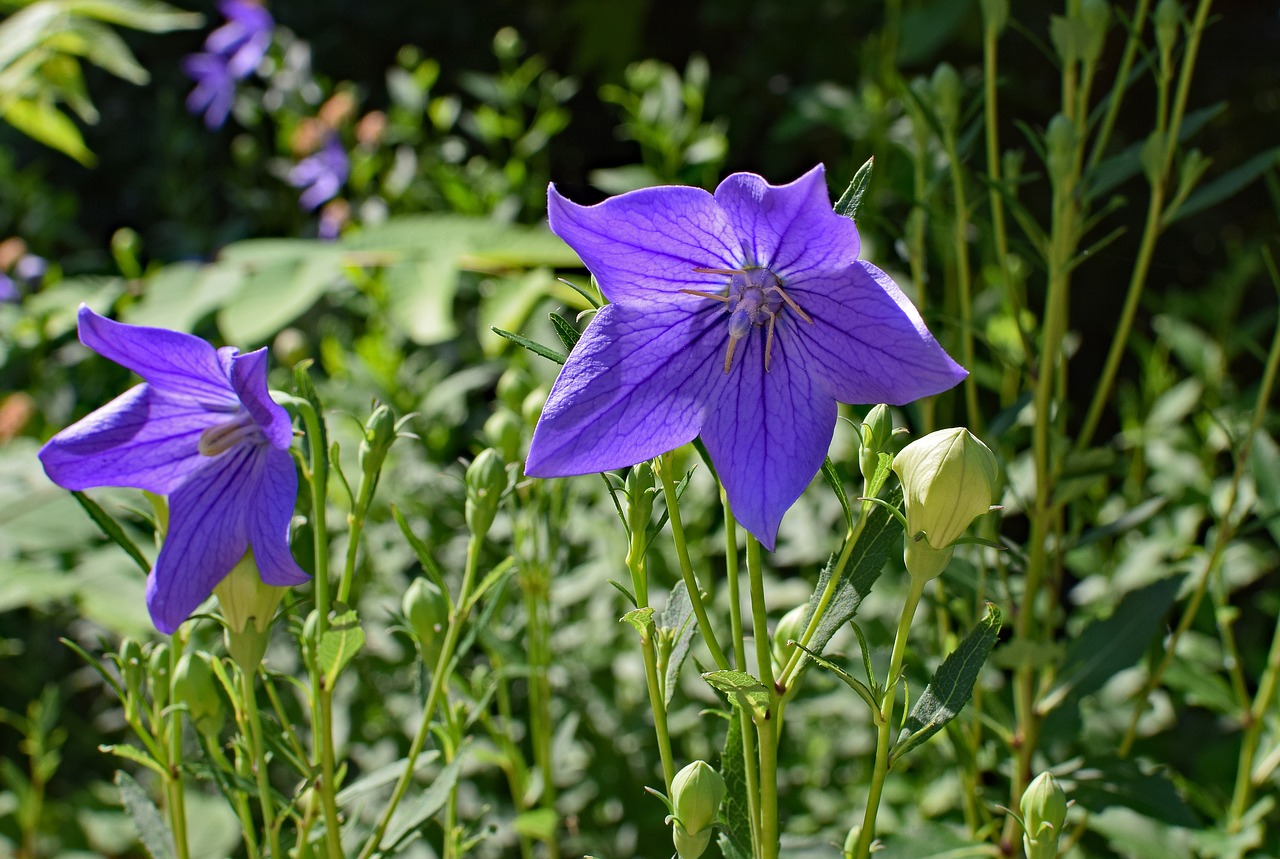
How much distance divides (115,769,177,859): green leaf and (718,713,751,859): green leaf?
39 centimetres

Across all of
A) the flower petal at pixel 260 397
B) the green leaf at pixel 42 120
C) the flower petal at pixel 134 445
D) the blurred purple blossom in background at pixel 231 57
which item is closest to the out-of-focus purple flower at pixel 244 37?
the blurred purple blossom in background at pixel 231 57

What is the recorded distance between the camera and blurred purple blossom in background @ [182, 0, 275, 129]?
2.54 meters

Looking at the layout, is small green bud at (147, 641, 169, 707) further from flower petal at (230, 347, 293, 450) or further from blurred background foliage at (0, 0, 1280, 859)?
flower petal at (230, 347, 293, 450)

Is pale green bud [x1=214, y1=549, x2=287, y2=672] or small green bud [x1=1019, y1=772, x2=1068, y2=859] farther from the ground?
pale green bud [x1=214, y1=549, x2=287, y2=672]

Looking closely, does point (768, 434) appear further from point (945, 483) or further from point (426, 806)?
point (426, 806)

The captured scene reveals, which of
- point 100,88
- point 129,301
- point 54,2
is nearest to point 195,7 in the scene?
point 100,88

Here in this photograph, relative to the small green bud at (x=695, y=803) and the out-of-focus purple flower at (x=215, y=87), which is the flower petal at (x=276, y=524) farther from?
the out-of-focus purple flower at (x=215, y=87)

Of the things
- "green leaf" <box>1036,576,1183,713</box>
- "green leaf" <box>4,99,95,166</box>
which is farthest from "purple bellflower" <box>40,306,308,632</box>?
"green leaf" <box>4,99,95,166</box>

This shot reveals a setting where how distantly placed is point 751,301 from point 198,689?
42 centimetres

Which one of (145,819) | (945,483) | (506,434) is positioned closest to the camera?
(945,483)

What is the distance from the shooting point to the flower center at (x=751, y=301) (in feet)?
2.02

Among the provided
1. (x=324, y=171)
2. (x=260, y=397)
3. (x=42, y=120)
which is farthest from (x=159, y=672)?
(x=324, y=171)

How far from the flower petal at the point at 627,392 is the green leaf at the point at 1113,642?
55cm

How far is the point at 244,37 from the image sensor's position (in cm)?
267
